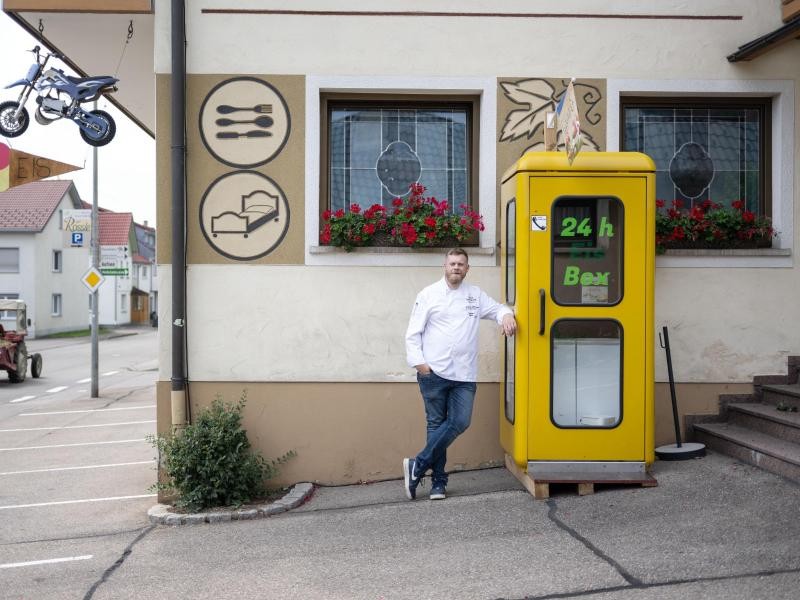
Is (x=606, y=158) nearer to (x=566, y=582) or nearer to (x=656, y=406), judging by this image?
(x=656, y=406)

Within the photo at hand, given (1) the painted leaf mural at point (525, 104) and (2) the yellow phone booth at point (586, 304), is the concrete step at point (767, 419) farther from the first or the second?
(1) the painted leaf mural at point (525, 104)

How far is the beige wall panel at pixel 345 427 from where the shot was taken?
749 cm

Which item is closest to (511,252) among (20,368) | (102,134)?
(102,134)

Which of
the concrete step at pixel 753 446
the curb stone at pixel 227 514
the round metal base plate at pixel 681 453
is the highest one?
the concrete step at pixel 753 446

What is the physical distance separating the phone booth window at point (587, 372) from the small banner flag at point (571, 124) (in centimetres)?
125

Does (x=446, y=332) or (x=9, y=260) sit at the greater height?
(x=9, y=260)

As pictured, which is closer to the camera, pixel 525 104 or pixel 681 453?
pixel 681 453

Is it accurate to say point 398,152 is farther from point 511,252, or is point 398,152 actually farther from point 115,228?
point 115,228

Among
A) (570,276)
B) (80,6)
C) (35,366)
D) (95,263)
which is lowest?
(35,366)

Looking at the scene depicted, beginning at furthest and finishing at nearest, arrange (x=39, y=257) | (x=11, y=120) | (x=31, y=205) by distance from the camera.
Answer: (x=31, y=205)
(x=39, y=257)
(x=11, y=120)

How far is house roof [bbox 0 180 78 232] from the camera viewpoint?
48.1 m

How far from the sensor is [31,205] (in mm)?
50250

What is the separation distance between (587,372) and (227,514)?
9.76 feet

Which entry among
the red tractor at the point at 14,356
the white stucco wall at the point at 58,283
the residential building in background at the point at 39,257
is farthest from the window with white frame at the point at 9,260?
the red tractor at the point at 14,356
